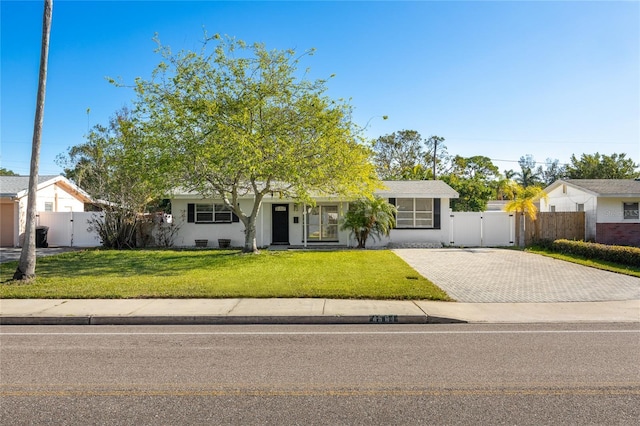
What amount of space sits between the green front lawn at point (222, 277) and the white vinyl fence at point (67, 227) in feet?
18.0

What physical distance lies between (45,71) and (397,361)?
39.3ft

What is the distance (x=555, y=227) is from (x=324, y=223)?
11.9 m

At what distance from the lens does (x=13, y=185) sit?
23.8 metres

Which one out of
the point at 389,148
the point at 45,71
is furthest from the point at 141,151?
the point at 389,148

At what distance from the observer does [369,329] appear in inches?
311

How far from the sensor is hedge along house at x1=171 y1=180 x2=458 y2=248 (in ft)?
75.6

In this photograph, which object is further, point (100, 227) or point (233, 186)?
point (100, 227)

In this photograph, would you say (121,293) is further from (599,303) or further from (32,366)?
(599,303)

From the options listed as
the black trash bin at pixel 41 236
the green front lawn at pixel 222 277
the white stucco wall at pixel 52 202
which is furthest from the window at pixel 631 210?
the white stucco wall at pixel 52 202

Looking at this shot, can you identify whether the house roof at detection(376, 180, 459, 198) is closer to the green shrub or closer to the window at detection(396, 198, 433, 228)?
the window at detection(396, 198, 433, 228)

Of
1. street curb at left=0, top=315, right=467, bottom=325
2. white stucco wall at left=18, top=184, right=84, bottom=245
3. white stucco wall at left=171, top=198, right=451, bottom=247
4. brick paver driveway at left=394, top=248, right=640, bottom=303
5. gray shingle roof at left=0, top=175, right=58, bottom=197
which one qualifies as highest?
gray shingle roof at left=0, top=175, right=58, bottom=197

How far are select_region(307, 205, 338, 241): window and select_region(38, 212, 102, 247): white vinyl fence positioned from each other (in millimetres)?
11425

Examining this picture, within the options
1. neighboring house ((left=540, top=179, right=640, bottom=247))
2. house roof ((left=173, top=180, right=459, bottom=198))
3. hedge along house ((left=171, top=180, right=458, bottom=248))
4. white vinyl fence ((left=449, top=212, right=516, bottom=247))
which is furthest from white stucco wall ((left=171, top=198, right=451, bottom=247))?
neighboring house ((left=540, top=179, right=640, bottom=247))

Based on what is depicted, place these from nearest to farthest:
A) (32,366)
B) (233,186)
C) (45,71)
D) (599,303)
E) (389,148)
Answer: (32,366) → (599,303) → (45,71) → (233,186) → (389,148)
